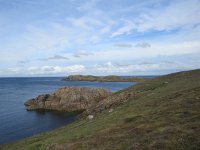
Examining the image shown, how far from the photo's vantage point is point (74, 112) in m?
78.8

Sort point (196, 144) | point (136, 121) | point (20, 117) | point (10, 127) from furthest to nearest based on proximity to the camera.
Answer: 1. point (20, 117)
2. point (10, 127)
3. point (136, 121)
4. point (196, 144)

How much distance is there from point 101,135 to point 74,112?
55.8 metres

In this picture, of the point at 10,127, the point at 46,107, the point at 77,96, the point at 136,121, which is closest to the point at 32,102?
the point at 46,107

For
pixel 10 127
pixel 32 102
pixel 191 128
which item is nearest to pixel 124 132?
pixel 191 128

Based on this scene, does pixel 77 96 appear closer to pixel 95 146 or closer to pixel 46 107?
pixel 46 107

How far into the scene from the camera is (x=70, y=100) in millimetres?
87062

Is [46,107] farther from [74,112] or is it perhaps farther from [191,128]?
[191,128]

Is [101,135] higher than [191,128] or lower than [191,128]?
lower

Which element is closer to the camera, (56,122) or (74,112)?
(56,122)

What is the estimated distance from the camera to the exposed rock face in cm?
8406

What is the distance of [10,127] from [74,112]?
2598cm

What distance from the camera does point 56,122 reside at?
2584 inches

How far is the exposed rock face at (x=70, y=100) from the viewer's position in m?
84.1

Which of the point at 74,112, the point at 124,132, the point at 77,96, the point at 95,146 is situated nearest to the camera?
the point at 95,146
